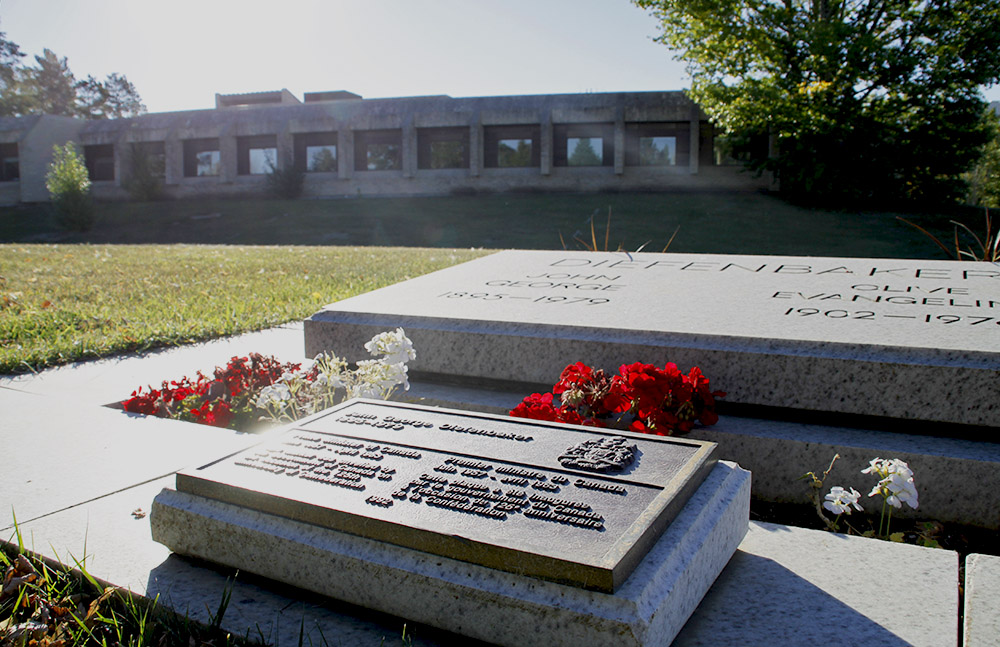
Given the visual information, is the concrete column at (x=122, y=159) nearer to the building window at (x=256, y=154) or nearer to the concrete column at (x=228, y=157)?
the concrete column at (x=228, y=157)

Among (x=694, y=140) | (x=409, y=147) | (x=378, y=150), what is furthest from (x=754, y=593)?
→ (x=378, y=150)

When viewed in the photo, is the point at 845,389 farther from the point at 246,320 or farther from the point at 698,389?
the point at 246,320

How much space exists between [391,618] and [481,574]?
365 millimetres

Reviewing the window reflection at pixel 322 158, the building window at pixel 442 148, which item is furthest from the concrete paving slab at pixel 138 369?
the window reflection at pixel 322 158

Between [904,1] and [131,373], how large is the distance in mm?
24722

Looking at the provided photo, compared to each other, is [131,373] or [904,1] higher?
[904,1]

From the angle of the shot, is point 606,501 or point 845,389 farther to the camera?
A: point 845,389

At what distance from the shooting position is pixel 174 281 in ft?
30.7

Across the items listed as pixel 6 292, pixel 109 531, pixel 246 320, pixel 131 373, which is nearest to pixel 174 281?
pixel 6 292

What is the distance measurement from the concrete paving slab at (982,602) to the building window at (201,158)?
38.1 metres

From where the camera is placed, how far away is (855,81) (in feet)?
72.5

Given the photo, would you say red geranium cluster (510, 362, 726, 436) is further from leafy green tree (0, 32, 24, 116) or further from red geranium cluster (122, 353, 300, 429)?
leafy green tree (0, 32, 24, 116)

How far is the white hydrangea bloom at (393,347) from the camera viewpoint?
11.0 feet

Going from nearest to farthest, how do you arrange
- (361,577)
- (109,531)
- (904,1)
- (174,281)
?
(361,577)
(109,531)
(174,281)
(904,1)
